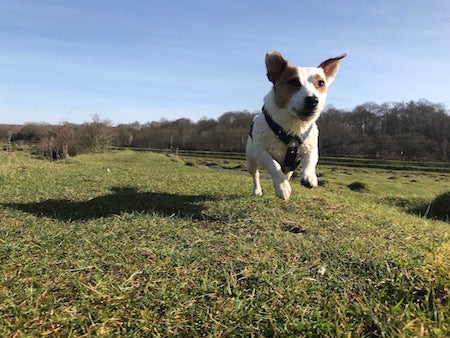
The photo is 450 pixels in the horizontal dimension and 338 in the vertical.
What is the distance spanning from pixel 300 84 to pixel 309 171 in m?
1.23

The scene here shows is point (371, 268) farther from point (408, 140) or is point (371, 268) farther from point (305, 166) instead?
point (408, 140)

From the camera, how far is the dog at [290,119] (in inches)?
186

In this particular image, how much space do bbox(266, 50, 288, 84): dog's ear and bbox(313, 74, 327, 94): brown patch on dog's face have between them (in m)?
0.52

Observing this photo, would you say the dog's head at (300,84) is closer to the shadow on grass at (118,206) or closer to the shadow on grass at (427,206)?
the shadow on grass at (118,206)

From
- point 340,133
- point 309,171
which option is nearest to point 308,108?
point 309,171

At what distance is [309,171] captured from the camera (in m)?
4.91

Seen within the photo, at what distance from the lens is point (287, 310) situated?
6.83ft

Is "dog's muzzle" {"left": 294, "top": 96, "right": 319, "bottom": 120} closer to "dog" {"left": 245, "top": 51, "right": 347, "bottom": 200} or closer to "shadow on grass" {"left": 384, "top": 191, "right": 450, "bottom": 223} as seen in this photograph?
"dog" {"left": 245, "top": 51, "right": 347, "bottom": 200}

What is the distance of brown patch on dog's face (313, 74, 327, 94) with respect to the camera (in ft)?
15.8

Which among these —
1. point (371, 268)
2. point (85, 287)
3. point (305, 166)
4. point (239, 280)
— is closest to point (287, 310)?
point (239, 280)

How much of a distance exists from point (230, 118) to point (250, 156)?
8657 cm

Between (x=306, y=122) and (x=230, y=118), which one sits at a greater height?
(x=230, y=118)

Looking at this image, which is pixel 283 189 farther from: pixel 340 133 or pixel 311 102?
pixel 340 133

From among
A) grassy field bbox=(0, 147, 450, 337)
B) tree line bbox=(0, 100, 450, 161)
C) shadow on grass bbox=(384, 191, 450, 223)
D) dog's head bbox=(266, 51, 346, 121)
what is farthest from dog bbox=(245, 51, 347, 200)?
tree line bbox=(0, 100, 450, 161)
